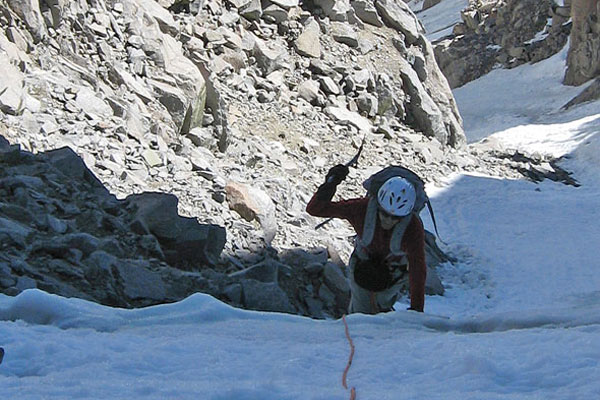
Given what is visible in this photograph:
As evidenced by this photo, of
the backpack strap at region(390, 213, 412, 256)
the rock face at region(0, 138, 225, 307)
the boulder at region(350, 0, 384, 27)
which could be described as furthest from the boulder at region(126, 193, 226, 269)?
the boulder at region(350, 0, 384, 27)

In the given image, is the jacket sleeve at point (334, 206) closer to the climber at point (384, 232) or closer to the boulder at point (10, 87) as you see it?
the climber at point (384, 232)

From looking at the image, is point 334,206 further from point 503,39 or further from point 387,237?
point 503,39

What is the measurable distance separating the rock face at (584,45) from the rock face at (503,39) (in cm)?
492

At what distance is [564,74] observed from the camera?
33.9m

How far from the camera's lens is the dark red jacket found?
16.4 feet

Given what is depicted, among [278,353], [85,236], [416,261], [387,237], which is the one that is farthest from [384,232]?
[85,236]

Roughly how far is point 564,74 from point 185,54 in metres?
25.8

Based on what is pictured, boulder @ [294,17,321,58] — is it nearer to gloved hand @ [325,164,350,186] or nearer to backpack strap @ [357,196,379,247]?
gloved hand @ [325,164,350,186]

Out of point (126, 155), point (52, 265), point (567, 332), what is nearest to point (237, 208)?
point (126, 155)

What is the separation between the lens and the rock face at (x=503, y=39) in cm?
3878

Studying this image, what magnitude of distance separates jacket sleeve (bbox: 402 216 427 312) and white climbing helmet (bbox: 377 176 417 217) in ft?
0.62

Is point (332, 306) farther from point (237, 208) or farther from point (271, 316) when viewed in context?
point (271, 316)

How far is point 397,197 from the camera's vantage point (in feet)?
16.0

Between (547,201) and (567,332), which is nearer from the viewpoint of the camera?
(567,332)
